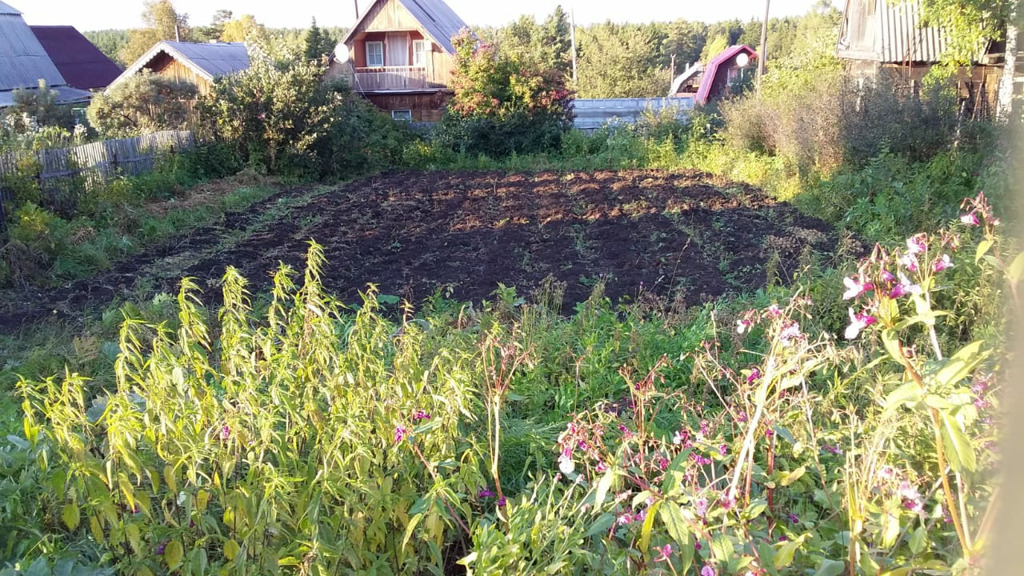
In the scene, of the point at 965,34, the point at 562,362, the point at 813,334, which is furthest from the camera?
the point at 965,34

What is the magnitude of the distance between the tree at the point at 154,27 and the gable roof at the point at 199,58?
19374 mm

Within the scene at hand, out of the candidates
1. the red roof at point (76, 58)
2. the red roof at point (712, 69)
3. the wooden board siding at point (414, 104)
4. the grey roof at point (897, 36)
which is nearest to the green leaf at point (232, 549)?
the grey roof at point (897, 36)

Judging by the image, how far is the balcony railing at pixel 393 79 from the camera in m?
25.4

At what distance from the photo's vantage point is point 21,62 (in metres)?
26.5

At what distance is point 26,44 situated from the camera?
27578 mm

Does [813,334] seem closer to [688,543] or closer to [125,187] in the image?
[688,543]

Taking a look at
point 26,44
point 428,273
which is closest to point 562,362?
point 428,273

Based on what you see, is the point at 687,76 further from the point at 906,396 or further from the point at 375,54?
the point at 906,396

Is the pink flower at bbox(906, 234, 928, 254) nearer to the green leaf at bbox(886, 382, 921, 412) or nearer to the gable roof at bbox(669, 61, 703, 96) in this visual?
the green leaf at bbox(886, 382, 921, 412)

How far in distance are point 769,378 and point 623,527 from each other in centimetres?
71

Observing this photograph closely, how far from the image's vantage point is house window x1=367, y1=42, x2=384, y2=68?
2732 centimetres

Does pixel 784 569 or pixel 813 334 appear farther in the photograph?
pixel 813 334

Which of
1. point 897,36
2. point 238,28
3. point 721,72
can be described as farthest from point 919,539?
point 238,28

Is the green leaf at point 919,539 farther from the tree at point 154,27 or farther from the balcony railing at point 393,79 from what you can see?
the tree at point 154,27
